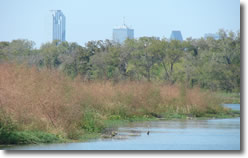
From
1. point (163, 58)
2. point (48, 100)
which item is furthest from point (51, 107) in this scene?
point (163, 58)

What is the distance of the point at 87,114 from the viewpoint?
77.7ft

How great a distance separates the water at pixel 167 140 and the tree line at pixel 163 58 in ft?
120

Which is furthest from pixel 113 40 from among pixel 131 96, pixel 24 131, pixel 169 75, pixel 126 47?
pixel 24 131

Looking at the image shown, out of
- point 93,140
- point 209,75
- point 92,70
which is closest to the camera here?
point 93,140

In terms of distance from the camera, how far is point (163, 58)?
235 ft

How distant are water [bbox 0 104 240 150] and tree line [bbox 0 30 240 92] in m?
36.6

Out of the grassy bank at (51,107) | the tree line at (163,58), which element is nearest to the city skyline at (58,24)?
the tree line at (163,58)

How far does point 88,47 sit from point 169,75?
12066 millimetres

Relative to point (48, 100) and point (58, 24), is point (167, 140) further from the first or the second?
point (58, 24)

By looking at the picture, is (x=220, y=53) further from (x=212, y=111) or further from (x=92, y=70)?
(x=212, y=111)

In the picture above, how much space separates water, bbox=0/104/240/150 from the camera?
63.2 feet

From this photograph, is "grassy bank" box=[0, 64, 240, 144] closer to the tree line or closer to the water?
the water

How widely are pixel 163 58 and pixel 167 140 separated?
49573 mm

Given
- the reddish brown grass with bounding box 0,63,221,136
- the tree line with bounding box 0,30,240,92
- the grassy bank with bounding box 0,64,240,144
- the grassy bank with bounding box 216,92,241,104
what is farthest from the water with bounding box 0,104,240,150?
the tree line with bounding box 0,30,240,92
